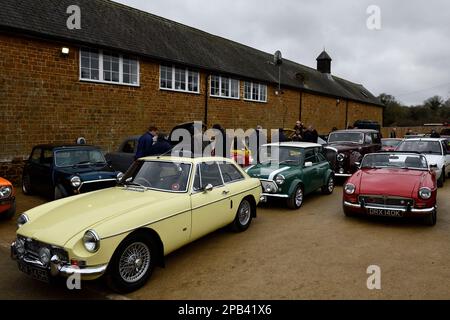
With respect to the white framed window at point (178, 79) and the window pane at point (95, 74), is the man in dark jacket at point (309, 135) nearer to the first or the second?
the white framed window at point (178, 79)

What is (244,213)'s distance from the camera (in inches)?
256

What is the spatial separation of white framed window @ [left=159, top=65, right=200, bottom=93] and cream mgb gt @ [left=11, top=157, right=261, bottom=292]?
10214 mm

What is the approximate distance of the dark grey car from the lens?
33.2 ft

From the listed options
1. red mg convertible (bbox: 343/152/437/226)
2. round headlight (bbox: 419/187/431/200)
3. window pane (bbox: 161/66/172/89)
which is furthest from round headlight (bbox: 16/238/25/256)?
window pane (bbox: 161/66/172/89)

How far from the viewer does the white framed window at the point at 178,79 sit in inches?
603

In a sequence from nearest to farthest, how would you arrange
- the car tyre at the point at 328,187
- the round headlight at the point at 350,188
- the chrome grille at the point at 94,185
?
the round headlight at the point at 350,188, the chrome grille at the point at 94,185, the car tyre at the point at 328,187

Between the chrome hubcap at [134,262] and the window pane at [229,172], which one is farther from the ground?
the window pane at [229,172]

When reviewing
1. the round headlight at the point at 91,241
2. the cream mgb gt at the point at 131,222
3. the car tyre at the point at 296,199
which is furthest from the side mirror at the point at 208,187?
the car tyre at the point at 296,199

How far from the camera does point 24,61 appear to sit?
10.7m

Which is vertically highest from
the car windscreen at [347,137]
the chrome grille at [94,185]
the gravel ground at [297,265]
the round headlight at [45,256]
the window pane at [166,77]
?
the window pane at [166,77]

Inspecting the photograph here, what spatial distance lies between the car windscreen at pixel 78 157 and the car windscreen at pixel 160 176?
11.0ft

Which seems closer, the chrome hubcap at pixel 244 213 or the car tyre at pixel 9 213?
the chrome hubcap at pixel 244 213

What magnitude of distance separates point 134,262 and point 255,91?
60.0 ft
